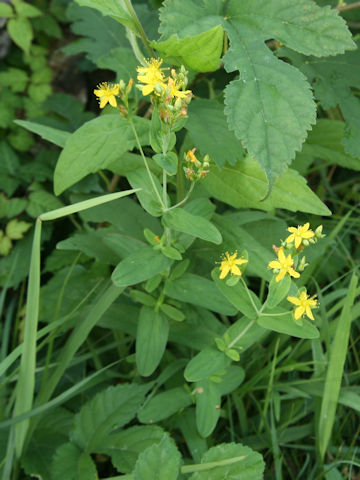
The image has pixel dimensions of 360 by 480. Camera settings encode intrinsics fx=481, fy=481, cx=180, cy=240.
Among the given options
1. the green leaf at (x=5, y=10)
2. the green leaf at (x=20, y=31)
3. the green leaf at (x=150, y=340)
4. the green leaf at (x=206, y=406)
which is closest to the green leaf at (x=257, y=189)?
the green leaf at (x=150, y=340)

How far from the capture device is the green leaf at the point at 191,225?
1.32m

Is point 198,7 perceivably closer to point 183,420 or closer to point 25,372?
point 25,372

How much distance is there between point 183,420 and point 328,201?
141 centimetres

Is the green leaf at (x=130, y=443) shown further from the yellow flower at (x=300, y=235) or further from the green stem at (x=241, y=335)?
the yellow flower at (x=300, y=235)

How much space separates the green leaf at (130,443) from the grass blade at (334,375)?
547mm

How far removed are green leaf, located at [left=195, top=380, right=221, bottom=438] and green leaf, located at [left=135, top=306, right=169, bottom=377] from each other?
0.57 feet

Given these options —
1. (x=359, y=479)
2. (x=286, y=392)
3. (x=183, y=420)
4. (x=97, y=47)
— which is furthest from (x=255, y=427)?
(x=97, y=47)

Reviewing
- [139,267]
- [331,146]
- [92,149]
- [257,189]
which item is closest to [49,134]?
[92,149]

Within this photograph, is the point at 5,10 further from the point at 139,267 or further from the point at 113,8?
the point at 139,267

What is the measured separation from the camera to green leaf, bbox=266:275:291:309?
1331 millimetres

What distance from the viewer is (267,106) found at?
1295mm

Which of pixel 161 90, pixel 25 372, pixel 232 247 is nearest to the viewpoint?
pixel 161 90

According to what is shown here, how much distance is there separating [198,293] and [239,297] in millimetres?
156

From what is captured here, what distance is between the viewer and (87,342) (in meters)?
1.85
